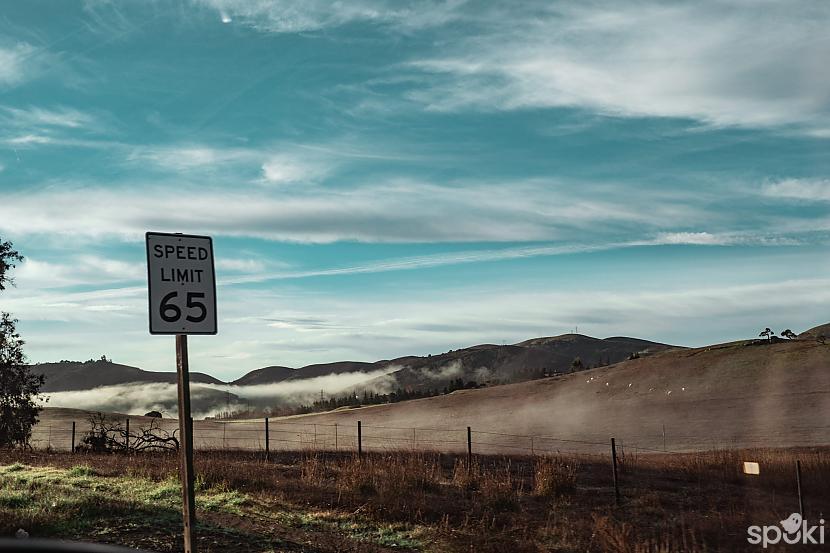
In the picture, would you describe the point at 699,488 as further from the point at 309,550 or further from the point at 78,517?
the point at 78,517

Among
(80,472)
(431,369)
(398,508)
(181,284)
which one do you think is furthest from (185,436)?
(431,369)

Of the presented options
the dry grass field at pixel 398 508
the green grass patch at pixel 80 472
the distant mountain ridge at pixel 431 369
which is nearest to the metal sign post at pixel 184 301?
the dry grass field at pixel 398 508

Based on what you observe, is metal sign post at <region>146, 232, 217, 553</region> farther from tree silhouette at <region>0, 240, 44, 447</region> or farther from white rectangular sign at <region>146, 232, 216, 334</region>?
tree silhouette at <region>0, 240, 44, 447</region>

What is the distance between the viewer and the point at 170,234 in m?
8.48

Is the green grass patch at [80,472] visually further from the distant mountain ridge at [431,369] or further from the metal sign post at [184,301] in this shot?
the distant mountain ridge at [431,369]

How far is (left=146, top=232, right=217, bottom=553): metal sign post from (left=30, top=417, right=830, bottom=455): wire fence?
26986 mm

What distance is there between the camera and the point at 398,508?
538 inches

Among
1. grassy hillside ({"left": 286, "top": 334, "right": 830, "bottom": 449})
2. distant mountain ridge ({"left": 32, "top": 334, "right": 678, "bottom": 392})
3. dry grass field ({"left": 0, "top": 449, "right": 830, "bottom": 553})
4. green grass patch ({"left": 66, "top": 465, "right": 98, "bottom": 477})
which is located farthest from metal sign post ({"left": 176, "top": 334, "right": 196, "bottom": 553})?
distant mountain ridge ({"left": 32, "top": 334, "right": 678, "bottom": 392})

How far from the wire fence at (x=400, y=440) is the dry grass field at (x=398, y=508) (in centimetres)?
1648

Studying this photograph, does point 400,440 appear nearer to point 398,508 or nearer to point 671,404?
point 671,404

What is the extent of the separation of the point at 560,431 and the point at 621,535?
39958 millimetres

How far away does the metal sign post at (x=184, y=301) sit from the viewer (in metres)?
8.16

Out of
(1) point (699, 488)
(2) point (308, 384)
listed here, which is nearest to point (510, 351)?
(2) point (308, 384)

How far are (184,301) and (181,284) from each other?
20cm
